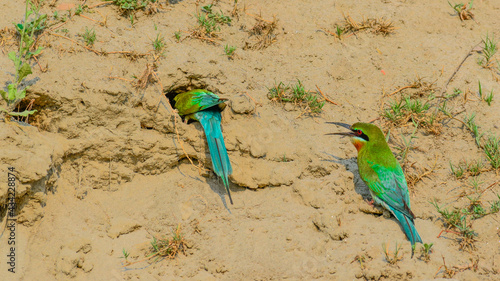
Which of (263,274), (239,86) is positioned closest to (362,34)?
(239,86)

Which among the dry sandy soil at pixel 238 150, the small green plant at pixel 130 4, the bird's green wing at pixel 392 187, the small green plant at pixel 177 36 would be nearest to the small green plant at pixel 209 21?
the dry sandy soil at pixel 238 150

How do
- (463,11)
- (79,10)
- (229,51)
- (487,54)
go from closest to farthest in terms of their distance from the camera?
1. (79,10)
2. (229,51)
3. (487,54)
4. (463,11)

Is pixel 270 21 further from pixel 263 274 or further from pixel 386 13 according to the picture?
pixel 263 274

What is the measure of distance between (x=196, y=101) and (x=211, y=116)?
0.21 metres

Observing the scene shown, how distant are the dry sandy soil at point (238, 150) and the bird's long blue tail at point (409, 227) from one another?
2.6 inches

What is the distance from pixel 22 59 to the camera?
413 cm

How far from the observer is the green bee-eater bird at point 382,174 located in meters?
3.82

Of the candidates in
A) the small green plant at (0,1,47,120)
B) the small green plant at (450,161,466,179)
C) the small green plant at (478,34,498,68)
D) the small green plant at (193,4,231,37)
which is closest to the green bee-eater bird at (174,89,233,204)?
the small green plant at (193,4,231,37)

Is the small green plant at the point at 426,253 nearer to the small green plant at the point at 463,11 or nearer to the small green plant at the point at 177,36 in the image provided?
the small green plant at the point at 177,36

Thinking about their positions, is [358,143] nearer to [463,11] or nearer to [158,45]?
[158,45]

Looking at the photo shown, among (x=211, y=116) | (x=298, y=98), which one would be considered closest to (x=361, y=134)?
(x=298, y=98)

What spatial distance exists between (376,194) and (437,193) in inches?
22.4

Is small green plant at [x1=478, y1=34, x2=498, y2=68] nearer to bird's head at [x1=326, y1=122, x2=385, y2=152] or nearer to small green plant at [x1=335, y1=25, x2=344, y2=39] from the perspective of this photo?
small green plant at [x1=335, y1=25, x2=344, y2=39]

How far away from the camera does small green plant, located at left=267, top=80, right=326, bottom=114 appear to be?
470 cm
